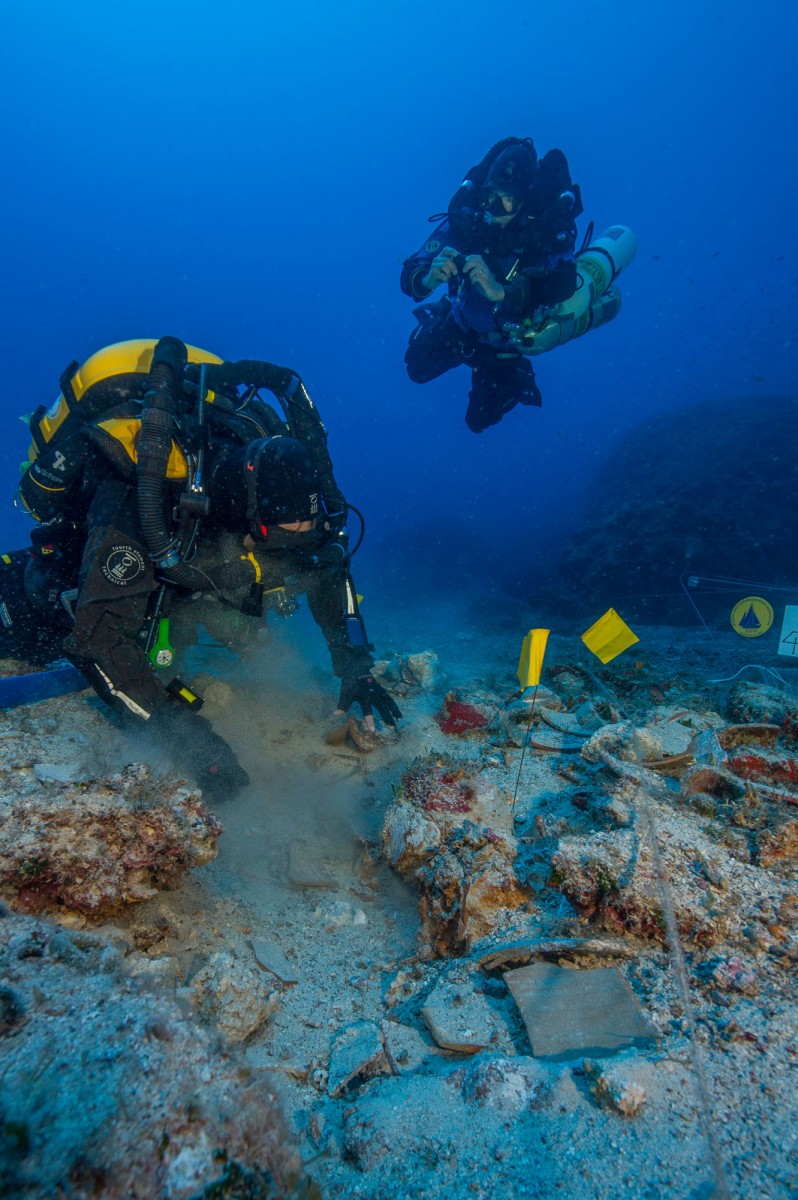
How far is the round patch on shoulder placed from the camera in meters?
3.75

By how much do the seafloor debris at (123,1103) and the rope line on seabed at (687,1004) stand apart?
1.07 m

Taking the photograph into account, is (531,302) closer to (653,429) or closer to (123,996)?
(123,996)

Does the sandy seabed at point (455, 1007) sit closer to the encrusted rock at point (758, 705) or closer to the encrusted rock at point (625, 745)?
the encrusted rock at point (625, 745)

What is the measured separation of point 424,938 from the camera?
2590mm

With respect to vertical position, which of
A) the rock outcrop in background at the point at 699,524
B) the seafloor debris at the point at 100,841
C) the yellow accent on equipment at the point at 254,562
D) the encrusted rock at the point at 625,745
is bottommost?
the rock outcrop in background at the point at 699,524

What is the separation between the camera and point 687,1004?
1.71m

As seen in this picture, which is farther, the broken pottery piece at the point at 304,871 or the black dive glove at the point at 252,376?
the black dive glove at the point at 252,376

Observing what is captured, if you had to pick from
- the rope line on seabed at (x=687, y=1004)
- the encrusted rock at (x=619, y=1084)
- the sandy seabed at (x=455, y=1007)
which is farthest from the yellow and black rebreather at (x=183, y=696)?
the encrusted rock at (x=619, y=1084)

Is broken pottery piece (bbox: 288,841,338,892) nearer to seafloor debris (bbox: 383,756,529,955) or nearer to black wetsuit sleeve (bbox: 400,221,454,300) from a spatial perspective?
seafloor debris (bbox: 383,756,529,955)

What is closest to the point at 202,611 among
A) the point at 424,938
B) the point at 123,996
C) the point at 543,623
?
the point at 424,938

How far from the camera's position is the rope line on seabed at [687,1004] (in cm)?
129

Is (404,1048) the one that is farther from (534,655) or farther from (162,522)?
(162,522)

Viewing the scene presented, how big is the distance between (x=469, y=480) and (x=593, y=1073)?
69.1m

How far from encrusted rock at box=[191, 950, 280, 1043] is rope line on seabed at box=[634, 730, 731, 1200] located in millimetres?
1614
